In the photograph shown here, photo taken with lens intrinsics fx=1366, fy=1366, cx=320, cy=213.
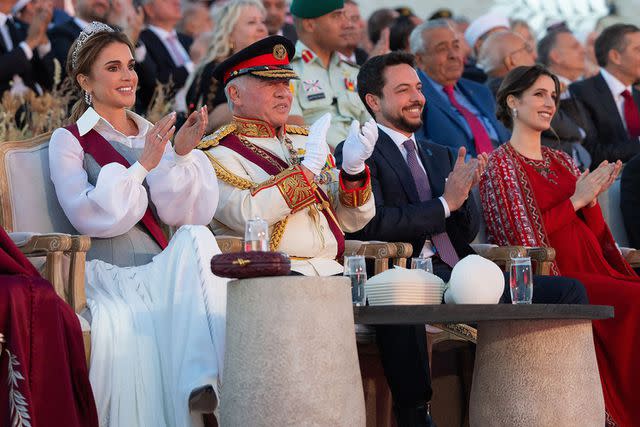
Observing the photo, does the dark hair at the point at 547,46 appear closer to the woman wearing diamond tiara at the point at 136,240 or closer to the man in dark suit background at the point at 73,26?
the man in dark suit background at the point at 73,26

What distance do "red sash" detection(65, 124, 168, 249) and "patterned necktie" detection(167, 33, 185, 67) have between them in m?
3.93

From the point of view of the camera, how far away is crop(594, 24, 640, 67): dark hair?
9461mm

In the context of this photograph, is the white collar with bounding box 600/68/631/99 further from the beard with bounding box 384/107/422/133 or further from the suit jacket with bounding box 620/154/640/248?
the beard with bounding box 384/107/422/133

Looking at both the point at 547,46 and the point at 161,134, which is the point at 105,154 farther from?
the point at 547,46

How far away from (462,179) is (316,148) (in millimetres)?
848

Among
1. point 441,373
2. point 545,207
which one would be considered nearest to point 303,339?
point 441,373

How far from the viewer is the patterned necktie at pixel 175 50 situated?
378 inches

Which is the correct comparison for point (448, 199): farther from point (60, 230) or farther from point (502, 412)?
point (60, 230)

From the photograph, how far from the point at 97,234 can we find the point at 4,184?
1.55ft

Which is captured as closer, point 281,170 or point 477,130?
point 281,170

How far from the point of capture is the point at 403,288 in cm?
508

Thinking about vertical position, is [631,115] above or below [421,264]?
above

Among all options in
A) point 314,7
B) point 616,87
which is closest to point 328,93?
point 314,7

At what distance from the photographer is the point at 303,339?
171 inches
